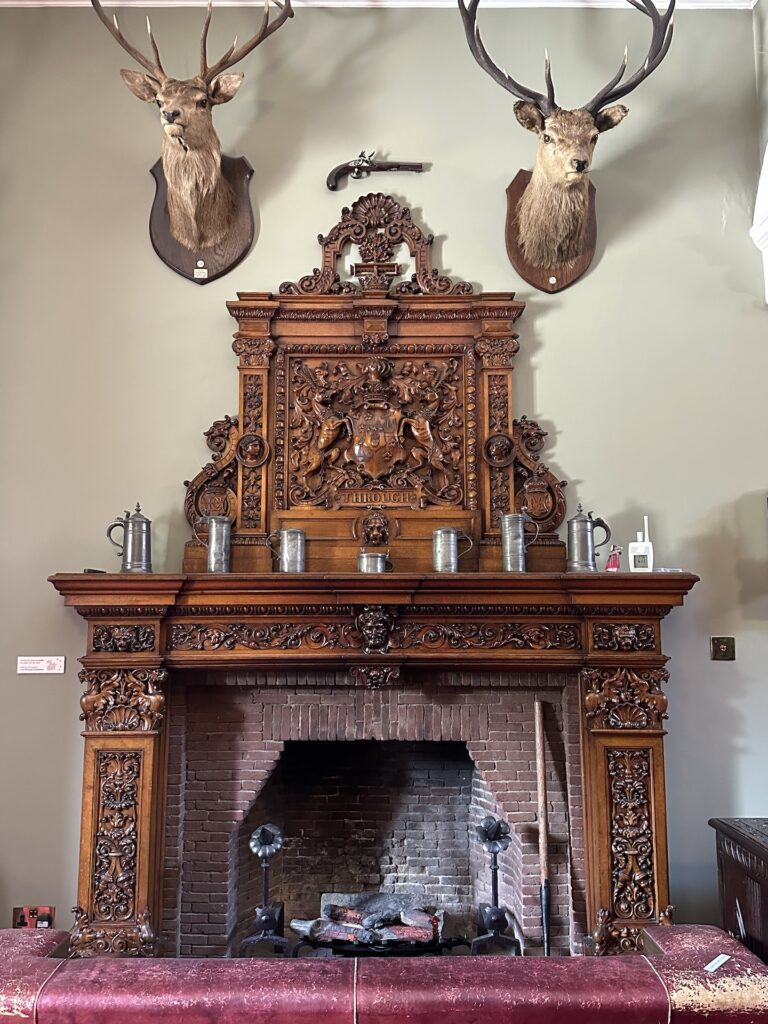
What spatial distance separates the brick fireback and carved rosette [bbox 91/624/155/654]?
10.1 inches

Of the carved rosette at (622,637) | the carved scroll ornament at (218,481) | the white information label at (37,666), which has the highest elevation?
the carved scroll ornament at (218,481)

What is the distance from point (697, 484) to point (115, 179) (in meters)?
3.05

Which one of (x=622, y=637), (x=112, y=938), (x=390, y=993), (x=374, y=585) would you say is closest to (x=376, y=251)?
(x=374, y=585)

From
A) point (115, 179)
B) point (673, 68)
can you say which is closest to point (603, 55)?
point (673, 68)

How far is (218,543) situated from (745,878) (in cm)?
239

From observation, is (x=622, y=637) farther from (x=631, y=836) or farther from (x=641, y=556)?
(x=631, y=836)

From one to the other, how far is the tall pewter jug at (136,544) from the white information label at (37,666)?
0.54 metres

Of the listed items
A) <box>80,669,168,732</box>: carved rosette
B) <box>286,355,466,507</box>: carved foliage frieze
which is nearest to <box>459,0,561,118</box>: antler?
<box>286,355,466,507</box>: carved foliage frieze

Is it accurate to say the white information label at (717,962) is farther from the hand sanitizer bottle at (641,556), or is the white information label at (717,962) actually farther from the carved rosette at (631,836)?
the hand sanitizer bottle at (641,556)

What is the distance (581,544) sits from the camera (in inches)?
135

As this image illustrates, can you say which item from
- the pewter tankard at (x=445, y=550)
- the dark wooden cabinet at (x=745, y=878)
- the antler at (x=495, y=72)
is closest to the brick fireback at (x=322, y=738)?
the pewter tankard at (x=445, y=550)

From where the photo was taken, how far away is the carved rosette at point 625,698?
327 centimetres

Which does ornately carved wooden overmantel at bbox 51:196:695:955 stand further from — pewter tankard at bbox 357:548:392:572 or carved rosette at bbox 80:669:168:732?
pewter tankard at bbox 357:548:392:572

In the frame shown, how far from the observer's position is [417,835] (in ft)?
12.5
